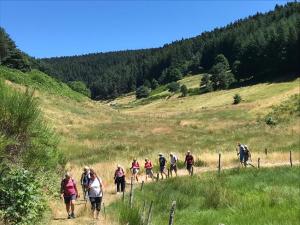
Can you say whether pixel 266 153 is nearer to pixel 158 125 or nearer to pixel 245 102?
pixel 158 125

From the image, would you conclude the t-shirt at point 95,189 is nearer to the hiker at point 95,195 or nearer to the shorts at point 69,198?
the hiker at point 95,195

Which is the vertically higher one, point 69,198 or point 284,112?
point 284,112

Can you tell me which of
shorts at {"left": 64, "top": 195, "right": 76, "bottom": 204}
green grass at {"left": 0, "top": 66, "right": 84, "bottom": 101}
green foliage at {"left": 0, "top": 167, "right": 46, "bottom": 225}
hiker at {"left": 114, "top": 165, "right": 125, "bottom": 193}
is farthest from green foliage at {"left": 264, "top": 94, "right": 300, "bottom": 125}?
green foliage at {"left": 0, "top": 167, "right": 46, "bottom": 225}

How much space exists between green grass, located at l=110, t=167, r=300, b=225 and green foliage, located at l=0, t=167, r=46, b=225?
369 centimetres

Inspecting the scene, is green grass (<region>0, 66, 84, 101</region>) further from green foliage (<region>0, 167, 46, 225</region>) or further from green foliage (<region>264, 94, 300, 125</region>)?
green foliage (<region>0, 167, 46, 225</region>)

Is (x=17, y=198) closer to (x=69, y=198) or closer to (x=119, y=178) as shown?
(x=69, y=198)

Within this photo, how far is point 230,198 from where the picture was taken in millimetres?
20484

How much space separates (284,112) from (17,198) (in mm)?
54623

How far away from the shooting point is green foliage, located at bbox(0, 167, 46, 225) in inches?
470

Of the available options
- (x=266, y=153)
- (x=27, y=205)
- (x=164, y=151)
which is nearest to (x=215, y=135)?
(x=164, y=151)

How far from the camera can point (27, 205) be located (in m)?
12.1

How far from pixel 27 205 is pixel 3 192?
599 mm

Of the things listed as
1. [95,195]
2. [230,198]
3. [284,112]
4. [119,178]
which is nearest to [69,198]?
[95,195]

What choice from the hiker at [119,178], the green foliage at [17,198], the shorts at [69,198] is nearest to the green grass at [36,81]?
the hiker at [119,178]
